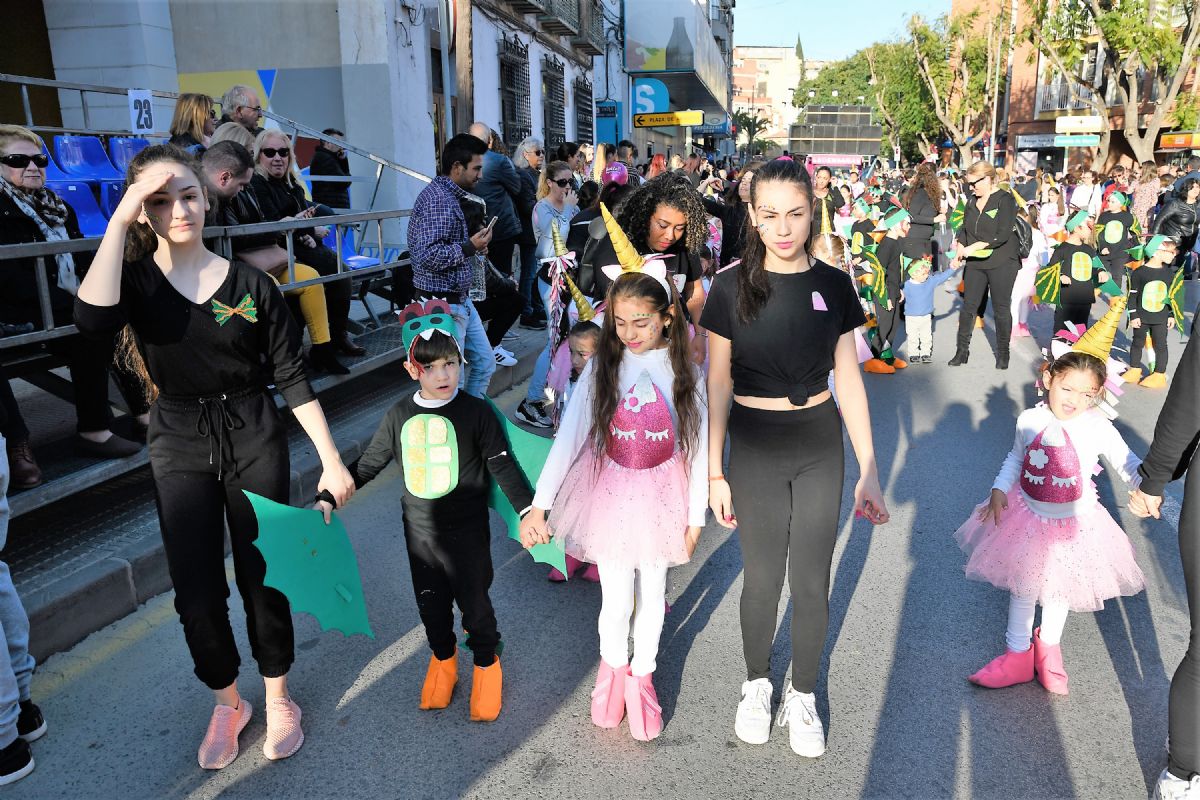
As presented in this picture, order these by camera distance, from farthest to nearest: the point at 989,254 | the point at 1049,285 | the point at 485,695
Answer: the point at 989,254, the point at 1049,285, the point at 485,695

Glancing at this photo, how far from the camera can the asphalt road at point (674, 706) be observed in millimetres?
2951

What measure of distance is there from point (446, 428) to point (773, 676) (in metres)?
1.61

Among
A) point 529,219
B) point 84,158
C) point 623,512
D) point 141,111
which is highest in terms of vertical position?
point 141,111

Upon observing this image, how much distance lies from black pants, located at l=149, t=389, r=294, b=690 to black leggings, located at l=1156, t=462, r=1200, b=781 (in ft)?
9.16

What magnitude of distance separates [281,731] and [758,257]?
226 cm

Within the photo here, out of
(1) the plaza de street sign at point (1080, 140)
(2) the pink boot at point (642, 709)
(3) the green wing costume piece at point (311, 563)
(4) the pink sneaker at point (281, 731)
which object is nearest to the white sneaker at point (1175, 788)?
(2) the pink boot at point (642, 709)

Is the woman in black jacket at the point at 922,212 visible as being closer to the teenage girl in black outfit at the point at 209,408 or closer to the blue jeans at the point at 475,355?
the blue jeans at the point at 475,355

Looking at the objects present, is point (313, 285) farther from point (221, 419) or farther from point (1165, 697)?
point (1165, 697)

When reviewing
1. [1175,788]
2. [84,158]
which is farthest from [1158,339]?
[84,158]

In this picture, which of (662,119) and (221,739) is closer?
(221,739)

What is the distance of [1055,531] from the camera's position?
3445 mm

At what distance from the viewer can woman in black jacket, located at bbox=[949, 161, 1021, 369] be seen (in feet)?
28.7

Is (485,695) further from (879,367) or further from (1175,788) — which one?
(879,367)

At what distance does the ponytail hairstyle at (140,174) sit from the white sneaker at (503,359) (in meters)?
5.49
